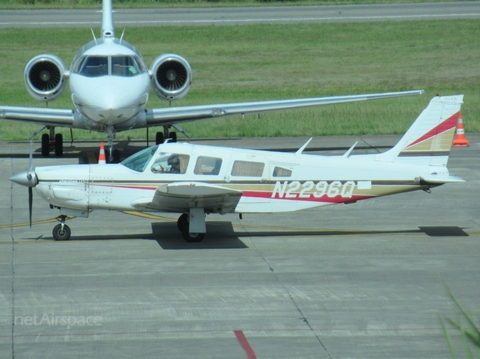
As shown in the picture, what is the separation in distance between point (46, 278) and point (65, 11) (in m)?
54.1

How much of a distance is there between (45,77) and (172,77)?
11.7 feet

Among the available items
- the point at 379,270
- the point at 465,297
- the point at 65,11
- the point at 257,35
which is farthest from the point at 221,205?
the point at 65,11

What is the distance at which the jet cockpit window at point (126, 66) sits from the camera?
21547 millimetres

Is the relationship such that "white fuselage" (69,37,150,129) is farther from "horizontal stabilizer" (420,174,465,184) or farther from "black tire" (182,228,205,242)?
"horizontal stabilizer" (420,174,465,184)

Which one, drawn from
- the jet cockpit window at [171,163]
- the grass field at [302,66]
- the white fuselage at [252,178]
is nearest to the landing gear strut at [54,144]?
the grass field at [302,66]

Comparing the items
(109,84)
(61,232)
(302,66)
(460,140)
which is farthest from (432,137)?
(302,66)

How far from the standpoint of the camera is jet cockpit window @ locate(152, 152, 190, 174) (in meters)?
14.1

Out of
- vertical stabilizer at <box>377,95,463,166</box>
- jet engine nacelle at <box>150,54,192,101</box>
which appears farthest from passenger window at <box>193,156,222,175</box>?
jet engine nacelle at <box>150,54,192,101</box>

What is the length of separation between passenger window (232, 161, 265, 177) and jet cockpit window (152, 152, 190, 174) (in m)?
0.81

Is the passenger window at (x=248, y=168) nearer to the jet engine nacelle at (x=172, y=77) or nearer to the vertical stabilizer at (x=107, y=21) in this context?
the jet engine nacelle at (x=172, y=77)

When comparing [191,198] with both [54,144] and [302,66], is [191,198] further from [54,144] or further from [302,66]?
[302,66]

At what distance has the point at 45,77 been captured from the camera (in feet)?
78.6

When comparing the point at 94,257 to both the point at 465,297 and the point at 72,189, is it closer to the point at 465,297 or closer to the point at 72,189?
the point at 72,189

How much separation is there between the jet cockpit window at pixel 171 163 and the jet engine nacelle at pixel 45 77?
10475 millimetres
